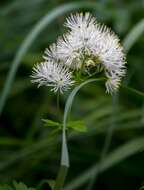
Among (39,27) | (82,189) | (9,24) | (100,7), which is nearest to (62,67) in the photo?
(39,27)

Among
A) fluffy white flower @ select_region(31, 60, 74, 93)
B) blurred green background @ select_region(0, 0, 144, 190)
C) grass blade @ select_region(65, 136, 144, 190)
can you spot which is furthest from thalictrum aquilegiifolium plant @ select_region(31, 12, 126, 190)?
grass blade @ select_region(65, 136, 144, 190)

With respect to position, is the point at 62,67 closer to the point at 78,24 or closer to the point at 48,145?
the point at 78,24

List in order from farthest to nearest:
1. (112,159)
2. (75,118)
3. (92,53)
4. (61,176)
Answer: (75,118)
(112,159)
(92,53)
(61,176)

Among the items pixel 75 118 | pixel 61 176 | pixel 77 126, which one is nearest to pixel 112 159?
pixel 75 118

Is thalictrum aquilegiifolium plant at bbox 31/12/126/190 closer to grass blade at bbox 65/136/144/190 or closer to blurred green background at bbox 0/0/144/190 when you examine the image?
blurred green background at bbox 0/0/144/190

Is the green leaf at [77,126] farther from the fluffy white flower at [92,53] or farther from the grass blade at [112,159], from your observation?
the grass blade at [112,159]

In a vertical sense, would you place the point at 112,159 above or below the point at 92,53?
below

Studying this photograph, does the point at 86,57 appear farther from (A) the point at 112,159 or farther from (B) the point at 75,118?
(B) the point at 75,118
